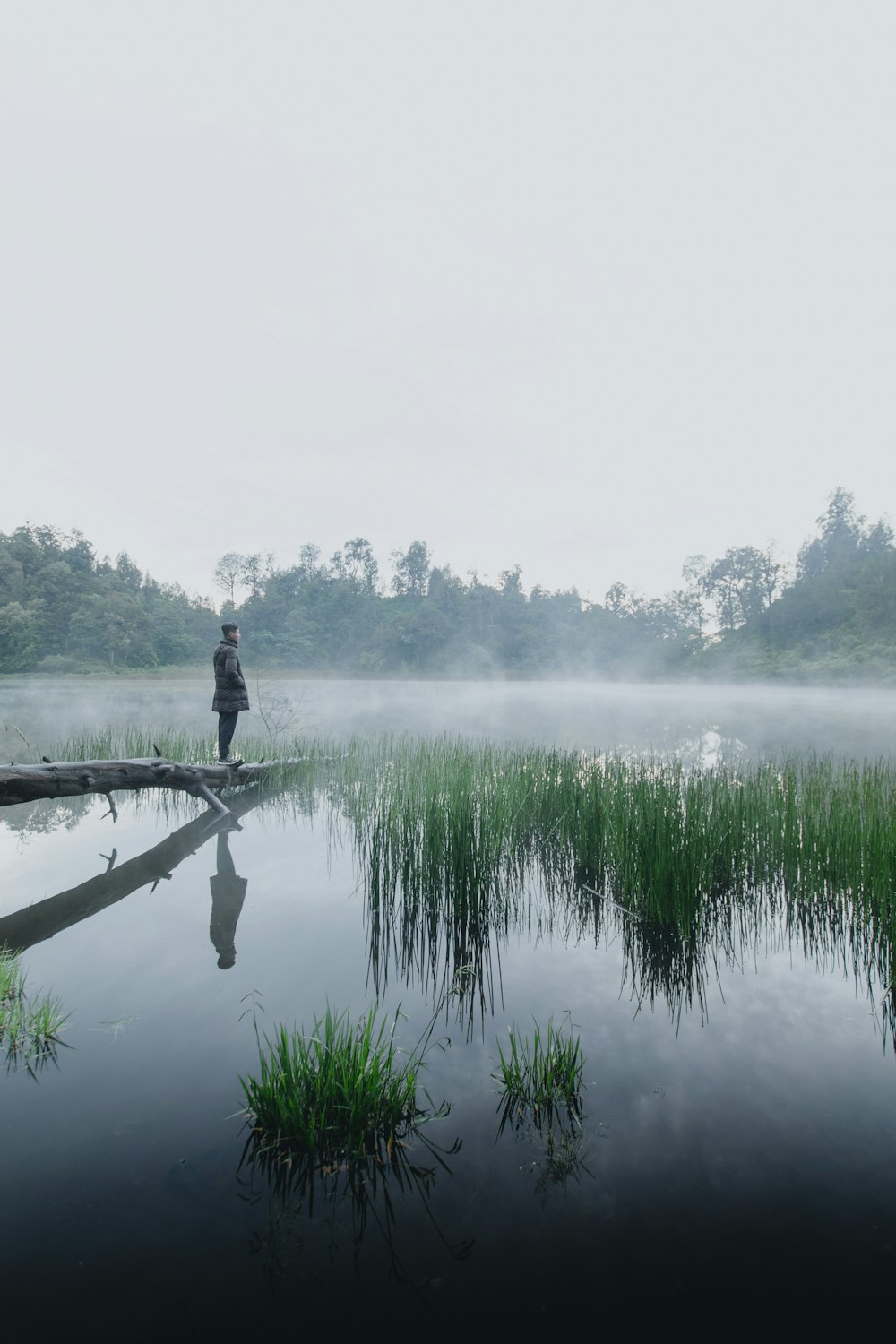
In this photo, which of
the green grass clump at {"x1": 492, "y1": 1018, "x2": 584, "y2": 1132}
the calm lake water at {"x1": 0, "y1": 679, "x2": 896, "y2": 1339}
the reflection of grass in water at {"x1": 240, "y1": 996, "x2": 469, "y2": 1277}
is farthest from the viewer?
the green grass clump at {"x1": 492, "y1": 1018, "x2": 584, "y2": 1132}

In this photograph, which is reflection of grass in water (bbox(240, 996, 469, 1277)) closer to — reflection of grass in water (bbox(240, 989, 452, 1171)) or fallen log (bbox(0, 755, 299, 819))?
reflection of grass in water (bbox(240, 989, 452, 1171))

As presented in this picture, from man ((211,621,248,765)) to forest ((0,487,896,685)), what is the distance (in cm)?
3506

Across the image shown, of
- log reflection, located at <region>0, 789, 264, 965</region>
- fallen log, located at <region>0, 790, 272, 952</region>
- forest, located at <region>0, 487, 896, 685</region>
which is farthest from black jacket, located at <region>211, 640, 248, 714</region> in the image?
forest, located at <region>0, 487, 896, 685</region>

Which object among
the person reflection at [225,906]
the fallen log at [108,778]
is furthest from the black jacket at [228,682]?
the person reflection at [225,906]

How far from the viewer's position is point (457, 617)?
5869 centimetres

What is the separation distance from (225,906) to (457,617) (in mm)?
55125

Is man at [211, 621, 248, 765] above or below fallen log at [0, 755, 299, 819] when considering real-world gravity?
above

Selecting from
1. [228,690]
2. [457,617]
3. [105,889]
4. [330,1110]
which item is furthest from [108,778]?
[457,617]

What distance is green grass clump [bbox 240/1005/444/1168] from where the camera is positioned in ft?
6.12

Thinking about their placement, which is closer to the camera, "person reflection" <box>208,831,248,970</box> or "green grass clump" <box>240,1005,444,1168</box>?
"green grass clump" <box>240,1005,444,1168</box>

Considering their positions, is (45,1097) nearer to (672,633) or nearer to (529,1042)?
Answer: (529,1042)

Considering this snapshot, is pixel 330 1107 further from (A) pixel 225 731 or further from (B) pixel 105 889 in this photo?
(A) pixel 225 731

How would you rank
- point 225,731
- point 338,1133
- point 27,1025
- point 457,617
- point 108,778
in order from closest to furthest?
1. point 338,1133
2. point 27,1025
3. point 108,778
4. point 225,731
5. point 457,617

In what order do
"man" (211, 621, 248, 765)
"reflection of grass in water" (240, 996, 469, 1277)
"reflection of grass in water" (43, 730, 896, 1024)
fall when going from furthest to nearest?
"man" (211, 621, 248, 765), "reflection of grass in water" (43, 730, 896, 1024), "reflection of grass in water" (240, 996, 469, 1277)
